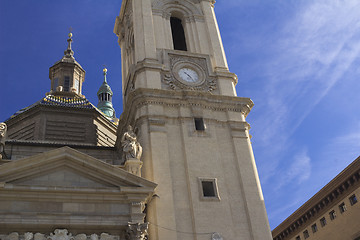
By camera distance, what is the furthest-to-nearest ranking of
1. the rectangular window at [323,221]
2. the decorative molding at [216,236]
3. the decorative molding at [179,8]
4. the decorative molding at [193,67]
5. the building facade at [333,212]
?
the rectangular window at [323,221]
the building facade at [333,212]
the decorative molding at [179,8]
the decorative molding at [193,67]
the decorative molding at [216,236]

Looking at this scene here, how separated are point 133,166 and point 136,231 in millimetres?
3747

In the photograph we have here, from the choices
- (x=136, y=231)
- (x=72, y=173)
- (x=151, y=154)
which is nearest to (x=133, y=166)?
(x=151, y=154)

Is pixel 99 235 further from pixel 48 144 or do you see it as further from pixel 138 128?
pixel 48 144

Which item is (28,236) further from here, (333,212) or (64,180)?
(333,212)

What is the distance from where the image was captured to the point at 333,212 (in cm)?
3809

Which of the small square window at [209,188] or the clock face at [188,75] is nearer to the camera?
the small square window at [209,188]

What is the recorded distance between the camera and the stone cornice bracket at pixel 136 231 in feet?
61.7

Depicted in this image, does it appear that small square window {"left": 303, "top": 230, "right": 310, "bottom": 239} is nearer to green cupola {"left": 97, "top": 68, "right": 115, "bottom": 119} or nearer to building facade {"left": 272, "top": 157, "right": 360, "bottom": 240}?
building facade {"left": 272, "top": 157, "right": 360, "bottom": 240}

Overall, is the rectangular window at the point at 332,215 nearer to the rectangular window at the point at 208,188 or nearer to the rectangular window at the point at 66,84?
the rectangular window at the point at 208,188

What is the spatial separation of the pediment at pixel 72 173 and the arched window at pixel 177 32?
15.7m

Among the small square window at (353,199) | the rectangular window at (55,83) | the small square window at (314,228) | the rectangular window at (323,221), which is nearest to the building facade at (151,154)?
the rectangular window at (55,83)

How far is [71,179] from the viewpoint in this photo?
786 inches

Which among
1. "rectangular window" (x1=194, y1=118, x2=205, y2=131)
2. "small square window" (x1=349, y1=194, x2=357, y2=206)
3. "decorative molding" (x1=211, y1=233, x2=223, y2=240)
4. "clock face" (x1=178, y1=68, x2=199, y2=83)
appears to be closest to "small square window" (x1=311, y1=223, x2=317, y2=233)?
"small square window" (x1=349, y1=194, x2=357, y2=206)

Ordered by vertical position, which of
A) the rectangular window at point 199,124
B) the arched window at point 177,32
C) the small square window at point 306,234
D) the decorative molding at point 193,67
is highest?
the arched window at point 177,32
